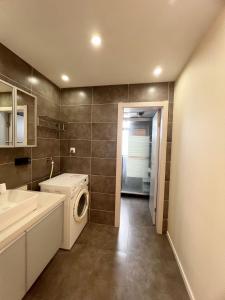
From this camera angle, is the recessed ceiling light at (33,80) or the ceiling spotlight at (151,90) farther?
the ceiling spotlight at (151,90)

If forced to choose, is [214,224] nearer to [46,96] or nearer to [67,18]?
[67,18]

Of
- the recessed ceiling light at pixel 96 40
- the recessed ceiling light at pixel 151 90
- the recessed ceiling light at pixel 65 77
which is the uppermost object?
the recessed ceiling light at pixel 65 77

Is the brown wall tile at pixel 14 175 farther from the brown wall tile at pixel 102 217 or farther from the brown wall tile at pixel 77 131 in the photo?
the brown wall tile at pixel 102 217

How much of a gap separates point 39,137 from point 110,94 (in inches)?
52.0

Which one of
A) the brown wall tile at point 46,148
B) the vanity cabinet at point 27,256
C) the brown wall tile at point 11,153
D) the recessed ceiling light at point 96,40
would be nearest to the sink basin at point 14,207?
the vanity cabinet at point 27,256

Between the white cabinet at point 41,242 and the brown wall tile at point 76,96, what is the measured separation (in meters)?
1.77

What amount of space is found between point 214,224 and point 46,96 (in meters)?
2.54

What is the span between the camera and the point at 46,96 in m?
2.33

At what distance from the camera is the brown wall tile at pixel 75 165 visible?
106 inches

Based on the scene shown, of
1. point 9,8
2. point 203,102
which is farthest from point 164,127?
point 9,8

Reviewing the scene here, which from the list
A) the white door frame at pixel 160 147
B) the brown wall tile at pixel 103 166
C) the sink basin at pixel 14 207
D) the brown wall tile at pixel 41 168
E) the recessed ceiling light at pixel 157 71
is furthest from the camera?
the brown wall tile at pixel 103 166

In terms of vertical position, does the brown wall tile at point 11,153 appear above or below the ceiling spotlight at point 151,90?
below

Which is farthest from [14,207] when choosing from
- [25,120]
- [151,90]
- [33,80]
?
[151,90]

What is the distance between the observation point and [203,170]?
50.1 inches
